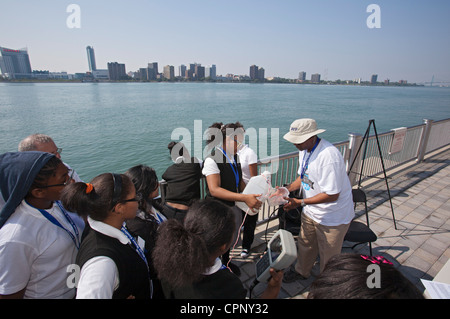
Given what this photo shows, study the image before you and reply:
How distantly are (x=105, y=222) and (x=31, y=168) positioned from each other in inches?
22.5

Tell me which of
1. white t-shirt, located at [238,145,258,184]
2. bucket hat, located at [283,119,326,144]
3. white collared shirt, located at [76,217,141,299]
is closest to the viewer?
white collared shirt, located at [76,217,141,299]

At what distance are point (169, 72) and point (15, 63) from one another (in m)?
63.1

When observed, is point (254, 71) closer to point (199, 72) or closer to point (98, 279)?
point (199, 72)

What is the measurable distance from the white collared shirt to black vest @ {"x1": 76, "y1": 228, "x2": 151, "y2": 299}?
1.1 inches

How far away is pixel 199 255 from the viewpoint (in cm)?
121

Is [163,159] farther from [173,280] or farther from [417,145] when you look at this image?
[173,280]

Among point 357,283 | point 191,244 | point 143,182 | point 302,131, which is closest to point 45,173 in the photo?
point 143,182

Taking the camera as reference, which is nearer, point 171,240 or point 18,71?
point 171,240

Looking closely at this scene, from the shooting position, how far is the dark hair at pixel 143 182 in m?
2.01

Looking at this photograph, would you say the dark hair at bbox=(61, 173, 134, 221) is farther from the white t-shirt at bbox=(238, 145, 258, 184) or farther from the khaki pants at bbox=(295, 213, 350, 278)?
the khaki pants at bbox=(295, 213, 350, 278)

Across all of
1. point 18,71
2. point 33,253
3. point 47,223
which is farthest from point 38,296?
point 18,71

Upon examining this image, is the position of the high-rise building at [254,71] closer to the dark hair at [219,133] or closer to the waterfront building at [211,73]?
the waterfront building at [211,73]

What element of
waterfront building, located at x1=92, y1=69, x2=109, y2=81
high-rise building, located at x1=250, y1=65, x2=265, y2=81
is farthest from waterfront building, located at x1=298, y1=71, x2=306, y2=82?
waterfront building, located at x1=92, y1=69, x2=109, y2=81

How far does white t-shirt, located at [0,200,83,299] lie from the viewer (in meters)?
1.34
